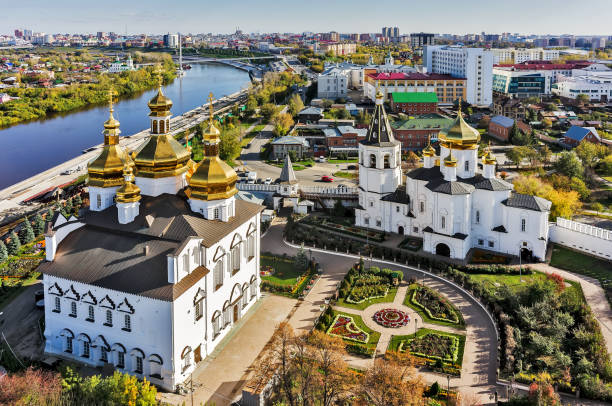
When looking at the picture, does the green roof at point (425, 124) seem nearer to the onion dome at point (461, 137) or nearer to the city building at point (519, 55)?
the onion dome at point (461, 137)

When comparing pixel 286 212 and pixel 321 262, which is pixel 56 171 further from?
pixel 321 262

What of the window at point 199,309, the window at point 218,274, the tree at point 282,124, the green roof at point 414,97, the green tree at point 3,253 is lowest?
the green tree at point 3,253

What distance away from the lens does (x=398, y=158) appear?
22.1 meters

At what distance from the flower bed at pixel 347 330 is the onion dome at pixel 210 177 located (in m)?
4.61

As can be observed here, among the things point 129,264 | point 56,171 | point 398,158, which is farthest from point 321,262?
point 56,171

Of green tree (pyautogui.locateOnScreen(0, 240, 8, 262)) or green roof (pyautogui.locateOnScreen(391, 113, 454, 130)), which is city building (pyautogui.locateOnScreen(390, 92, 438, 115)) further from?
green tree (pyautogui.locateOnScreen(0, 240, 8, 262))

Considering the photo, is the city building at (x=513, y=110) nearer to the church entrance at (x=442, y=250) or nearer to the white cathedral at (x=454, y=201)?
the white cathedral at (x=454, y=201)

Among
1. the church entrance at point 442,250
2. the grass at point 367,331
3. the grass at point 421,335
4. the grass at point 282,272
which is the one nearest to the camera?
the grass at point 421,335

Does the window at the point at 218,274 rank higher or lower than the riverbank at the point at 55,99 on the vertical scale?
lower

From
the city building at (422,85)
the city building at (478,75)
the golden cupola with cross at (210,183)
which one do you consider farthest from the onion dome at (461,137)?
the city building at (478,75)

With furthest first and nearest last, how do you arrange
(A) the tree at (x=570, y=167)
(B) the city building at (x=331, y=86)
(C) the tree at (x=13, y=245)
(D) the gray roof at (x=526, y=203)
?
(B) the city building at (x=331, y=86)
(A) the tree at (x=570, y=167)
(C) the tree at (x=13, y=245)
(D) the gray roof at (x=526, y=203)

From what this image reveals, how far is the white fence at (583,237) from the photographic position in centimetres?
1894

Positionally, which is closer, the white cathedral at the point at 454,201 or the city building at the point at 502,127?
the white cathedral at the point at 454,201

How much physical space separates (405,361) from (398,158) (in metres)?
12.2
